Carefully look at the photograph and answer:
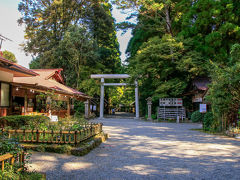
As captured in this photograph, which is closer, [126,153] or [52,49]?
[126,153]

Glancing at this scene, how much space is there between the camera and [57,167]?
452 cm

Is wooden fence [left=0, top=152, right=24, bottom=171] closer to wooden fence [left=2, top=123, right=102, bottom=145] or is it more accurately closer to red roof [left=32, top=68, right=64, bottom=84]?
wooden fence [left=2, top=123, right=102, bottom=145]

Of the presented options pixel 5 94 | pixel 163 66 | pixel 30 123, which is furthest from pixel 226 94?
pixel 5 94

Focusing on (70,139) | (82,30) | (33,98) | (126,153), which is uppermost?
(82,30)

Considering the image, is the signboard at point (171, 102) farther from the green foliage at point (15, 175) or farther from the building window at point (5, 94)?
the green foliage at point (15, 175)

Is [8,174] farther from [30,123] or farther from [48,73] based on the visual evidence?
[48,73]

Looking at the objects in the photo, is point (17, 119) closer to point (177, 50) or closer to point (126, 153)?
point (126, 153)

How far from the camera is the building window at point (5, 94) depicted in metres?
9.85

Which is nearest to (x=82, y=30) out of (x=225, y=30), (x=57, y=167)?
(x=225, y=30)

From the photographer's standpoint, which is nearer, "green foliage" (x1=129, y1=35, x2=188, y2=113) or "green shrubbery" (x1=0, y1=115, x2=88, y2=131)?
"green shrubbery" (x1=0, y1=115, x2=88, y2=131)

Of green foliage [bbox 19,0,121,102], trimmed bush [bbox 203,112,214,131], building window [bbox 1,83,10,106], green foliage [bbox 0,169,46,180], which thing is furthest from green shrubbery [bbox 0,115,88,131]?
green foliage [bbox 19,0,121,102]

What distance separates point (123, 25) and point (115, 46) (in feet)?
30.4

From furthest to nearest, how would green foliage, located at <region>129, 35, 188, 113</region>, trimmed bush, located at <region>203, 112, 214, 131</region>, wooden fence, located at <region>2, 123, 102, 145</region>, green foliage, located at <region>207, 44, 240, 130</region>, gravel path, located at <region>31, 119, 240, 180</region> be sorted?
green foliage, located at <region>129, 35, 188, 113</region>, trimmed bush, located at <region>203, 112, 214, 131</region>, green foliage, located at <region>207, 44, 240, 130</region>, wooden fence, located at <region>2, 123, 102, 145</region>, gravel path, located at <region>31, 119, 240, 180</region>

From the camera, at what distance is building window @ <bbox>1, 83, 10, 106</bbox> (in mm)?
9852
